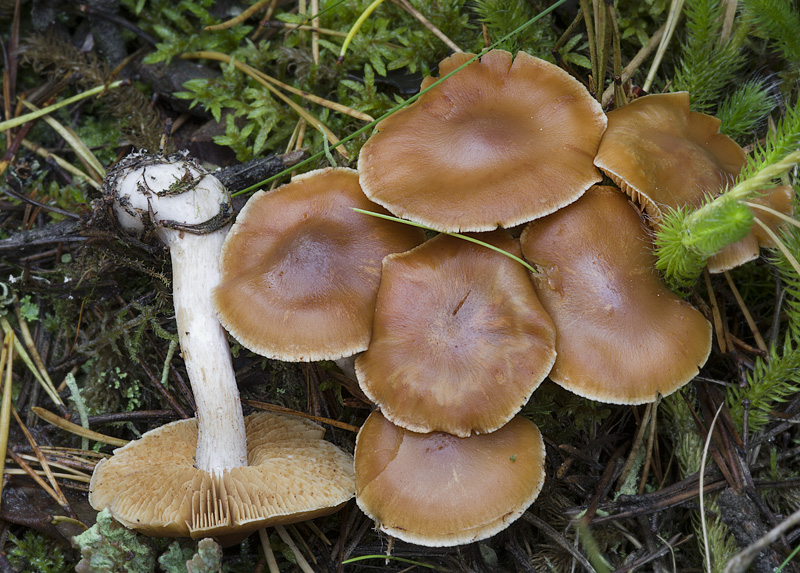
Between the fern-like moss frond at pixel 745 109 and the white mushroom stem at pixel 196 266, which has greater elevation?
the fern-like moss frond at pixel 745 109

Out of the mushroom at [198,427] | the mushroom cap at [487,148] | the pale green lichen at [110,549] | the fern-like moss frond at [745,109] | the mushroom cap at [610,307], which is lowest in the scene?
the pale green lichen at [110,549]

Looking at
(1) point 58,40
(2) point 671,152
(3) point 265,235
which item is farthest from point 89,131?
(2) point 671,152

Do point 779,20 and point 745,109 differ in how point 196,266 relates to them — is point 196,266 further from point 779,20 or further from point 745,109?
point 779,20

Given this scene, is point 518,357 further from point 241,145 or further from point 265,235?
point 241,145

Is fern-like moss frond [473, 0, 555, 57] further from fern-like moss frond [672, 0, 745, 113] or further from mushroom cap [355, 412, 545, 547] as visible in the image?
mushroom cap [355, 412, 545, 547]

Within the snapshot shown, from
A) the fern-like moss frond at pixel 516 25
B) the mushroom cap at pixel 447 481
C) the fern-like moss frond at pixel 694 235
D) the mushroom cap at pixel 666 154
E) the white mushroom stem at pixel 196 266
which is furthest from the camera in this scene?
the fern-like moss frond at pixel 516 25

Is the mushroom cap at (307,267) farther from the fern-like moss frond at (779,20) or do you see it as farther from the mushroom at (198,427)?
the fern-like moss frond at (779,20)

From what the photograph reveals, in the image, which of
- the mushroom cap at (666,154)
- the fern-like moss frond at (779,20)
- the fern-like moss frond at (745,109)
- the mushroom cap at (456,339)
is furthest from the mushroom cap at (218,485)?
the fern-like moss frond at (779,20)

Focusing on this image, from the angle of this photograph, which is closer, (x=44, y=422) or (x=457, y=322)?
(x=457, y=322)
